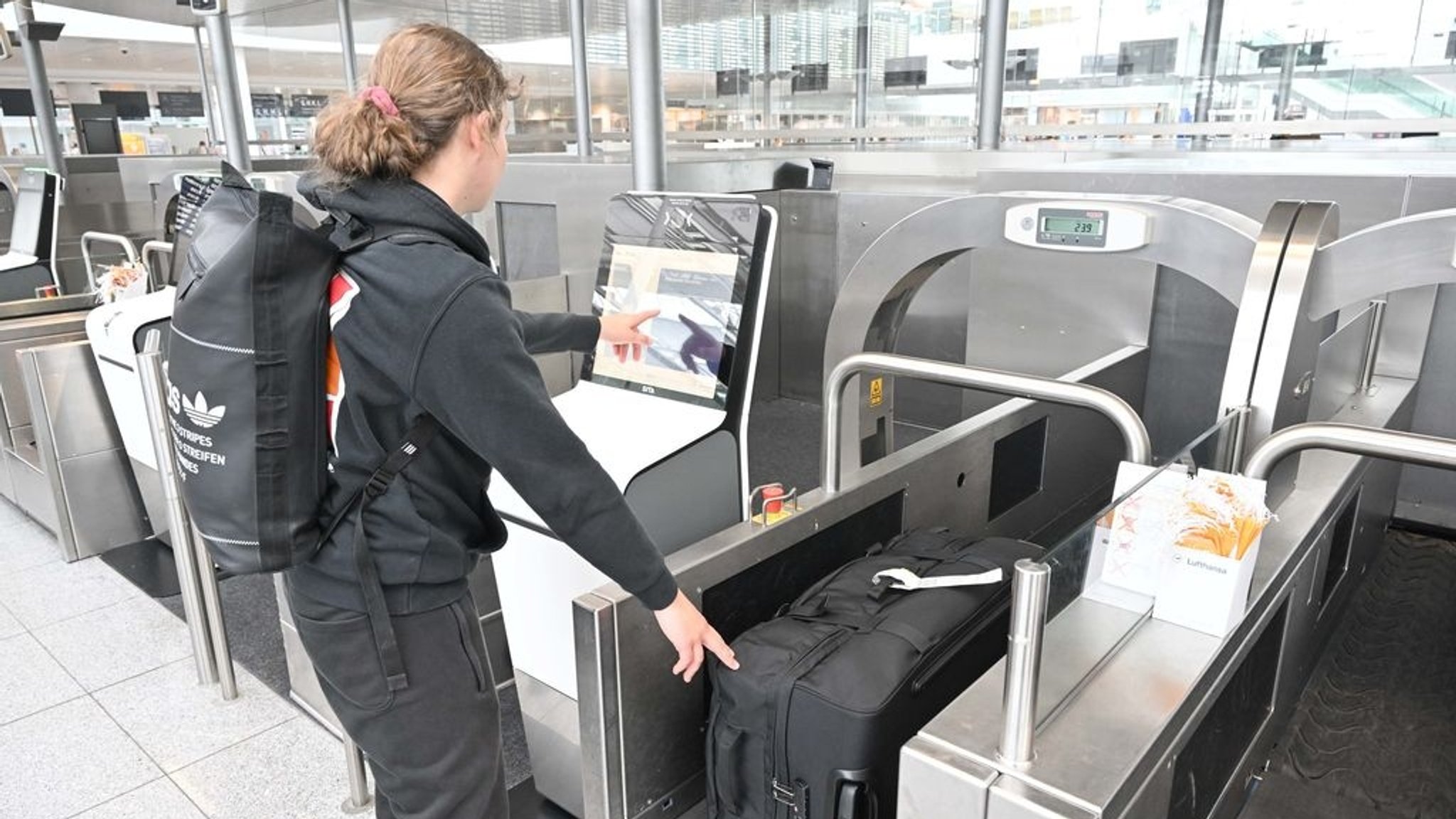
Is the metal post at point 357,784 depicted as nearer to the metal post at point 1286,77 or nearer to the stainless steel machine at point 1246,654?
the stainless steel machine at point 1246,654

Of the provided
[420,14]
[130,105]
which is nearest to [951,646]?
[420,14]

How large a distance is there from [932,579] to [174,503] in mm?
1966

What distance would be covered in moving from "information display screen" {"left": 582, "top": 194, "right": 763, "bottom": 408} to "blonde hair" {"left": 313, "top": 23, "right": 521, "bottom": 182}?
0.81 metres

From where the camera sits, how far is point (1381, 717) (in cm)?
179

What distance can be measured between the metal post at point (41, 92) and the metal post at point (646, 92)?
544 centimetres

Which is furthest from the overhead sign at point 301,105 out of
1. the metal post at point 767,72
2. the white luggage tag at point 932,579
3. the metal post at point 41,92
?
the white luggage tag at point 932,579

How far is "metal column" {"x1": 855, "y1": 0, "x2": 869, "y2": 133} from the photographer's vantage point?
7.01 meters

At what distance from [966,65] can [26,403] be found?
5.69 meters

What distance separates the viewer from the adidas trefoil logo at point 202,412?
114 centimetres

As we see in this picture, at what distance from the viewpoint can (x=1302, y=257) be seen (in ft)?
4.55

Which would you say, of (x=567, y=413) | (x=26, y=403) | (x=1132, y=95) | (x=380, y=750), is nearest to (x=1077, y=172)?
(x=567, y=413)

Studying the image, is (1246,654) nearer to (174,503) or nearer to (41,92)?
Result: (174,503)

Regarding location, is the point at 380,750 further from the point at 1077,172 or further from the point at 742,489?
the point at 1077,172

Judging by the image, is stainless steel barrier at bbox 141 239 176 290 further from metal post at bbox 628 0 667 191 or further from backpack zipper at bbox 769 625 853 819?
backpack zipper at bbox 769 625 853 819
